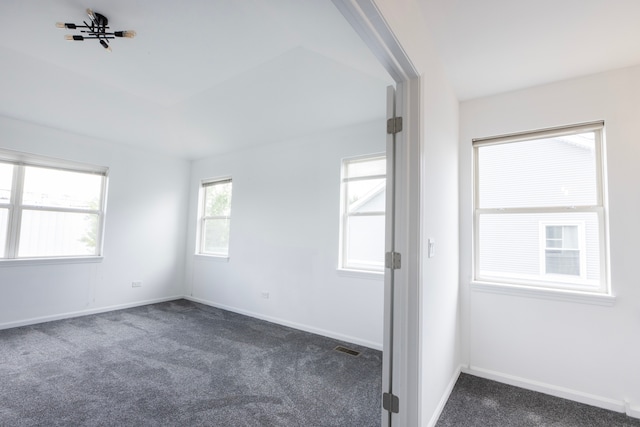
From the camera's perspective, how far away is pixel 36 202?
396 cm

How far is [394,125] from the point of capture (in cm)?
177

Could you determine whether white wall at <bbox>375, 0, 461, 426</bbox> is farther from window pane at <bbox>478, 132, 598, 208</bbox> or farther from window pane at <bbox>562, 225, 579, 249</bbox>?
window pane at <bbox>562, 225, 579, 249</bbox>

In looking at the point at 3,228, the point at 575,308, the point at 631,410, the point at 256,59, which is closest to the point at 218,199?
the point at 3,228

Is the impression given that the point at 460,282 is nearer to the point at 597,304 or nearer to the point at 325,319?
the point at 597,304

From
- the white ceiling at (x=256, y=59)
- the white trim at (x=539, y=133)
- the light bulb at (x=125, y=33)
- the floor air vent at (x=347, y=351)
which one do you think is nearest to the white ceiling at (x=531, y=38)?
the white ceiling at (x=256, y=59)

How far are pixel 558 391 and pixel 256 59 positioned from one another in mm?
3999

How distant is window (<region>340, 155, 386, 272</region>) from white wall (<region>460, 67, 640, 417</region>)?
0.95m

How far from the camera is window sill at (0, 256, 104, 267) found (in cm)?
366

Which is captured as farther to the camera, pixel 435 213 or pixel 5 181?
pixel 5 181

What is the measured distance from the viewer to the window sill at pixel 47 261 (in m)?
3.66

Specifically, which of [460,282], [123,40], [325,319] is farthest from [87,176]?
[460,282]

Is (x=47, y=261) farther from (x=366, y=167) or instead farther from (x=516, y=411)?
(x=516, y=411)

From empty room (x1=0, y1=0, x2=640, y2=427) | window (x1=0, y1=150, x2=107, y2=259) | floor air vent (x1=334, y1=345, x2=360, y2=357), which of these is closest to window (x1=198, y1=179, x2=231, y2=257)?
empty room (x1=0, y1=0, x2=640, y2=427)

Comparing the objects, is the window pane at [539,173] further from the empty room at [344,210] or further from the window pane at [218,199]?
the window pane at [218,199]
